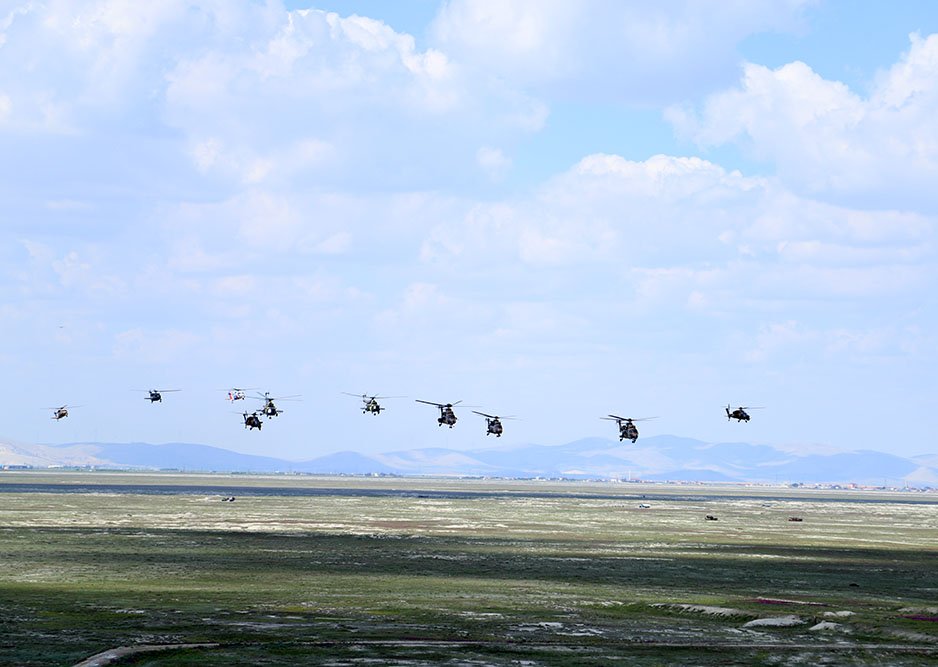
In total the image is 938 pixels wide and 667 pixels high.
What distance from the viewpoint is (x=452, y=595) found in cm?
5753

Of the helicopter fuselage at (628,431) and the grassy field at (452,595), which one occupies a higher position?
the helicopter fuselage at (628,431)

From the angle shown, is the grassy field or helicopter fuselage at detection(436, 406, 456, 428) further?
helicopter fuselage at detection(436, 406, 456, 428)

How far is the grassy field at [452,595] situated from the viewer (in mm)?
41406

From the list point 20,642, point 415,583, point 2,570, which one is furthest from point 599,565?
point 20,642

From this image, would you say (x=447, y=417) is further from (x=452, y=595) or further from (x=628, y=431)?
(x=452, y=595)

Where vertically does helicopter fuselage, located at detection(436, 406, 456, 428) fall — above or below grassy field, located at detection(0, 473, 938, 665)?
above

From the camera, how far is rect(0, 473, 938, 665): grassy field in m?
41.4

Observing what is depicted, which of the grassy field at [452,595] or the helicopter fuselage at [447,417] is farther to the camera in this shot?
the helicopter fuselage at [447,417]

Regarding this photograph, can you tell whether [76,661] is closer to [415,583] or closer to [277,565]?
[415,583]

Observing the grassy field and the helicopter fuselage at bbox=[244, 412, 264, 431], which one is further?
the helicopter fuselage at bbox=[244, 412, 264, 431]

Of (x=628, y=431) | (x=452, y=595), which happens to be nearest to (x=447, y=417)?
(x=628, y=431)

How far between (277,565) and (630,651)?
114 feet

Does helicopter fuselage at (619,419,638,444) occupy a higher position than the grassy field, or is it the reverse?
helicopter fuselage at (619,419,638,444)

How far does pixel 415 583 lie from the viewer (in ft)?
207
